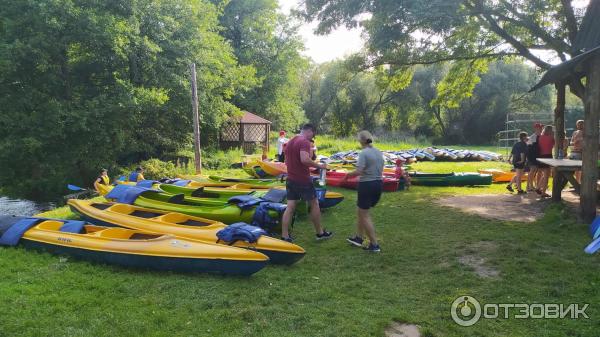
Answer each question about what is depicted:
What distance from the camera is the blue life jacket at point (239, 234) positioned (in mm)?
5092

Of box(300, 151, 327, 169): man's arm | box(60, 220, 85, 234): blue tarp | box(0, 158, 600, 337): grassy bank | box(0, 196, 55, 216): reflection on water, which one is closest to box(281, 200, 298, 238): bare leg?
box(0, 158, 600, 337): grassy bank

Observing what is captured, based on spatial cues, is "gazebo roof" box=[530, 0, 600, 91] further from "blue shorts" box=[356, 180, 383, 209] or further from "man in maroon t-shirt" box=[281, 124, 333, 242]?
"man in maroon t-shirt" box=[281, 124, 333, 242]

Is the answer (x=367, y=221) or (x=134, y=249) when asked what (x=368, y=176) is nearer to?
(x=367, y=221)

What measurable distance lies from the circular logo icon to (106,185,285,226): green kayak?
310 centimetres

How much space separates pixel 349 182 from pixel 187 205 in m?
4.98

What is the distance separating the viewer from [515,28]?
450 inches

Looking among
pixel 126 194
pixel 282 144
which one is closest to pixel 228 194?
pixel 126 194

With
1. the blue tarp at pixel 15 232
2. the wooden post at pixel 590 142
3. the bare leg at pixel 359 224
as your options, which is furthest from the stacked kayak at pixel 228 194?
the wooden post at pixel 590 142

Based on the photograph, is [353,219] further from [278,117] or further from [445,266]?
[278,117]

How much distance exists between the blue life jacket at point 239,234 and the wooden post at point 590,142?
5.28 m

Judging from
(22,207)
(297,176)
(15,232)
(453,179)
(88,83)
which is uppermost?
(88,83)

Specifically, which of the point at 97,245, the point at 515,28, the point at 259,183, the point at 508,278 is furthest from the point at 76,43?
the point at 508,278

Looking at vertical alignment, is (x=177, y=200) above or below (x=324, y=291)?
above

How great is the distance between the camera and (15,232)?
234 inches
